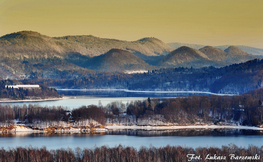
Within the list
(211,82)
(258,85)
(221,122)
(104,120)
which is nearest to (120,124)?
(104,120)

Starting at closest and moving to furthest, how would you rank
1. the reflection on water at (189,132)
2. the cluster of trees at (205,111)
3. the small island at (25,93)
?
the reflection on water at (189,132) < the cluster of trees at (205,111) < the small island at (25,93)

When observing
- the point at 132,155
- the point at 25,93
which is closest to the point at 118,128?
the point at 132,155

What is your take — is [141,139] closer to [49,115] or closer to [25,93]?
[49,115]

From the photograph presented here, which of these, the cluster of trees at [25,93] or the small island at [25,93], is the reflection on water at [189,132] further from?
the cluster of trees at [25,93]

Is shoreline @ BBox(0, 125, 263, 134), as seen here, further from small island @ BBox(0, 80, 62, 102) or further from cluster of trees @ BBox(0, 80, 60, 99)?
cluster of trees @ BBox(0, 80, 60, 99)

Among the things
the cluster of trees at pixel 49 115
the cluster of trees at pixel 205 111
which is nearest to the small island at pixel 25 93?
the cluster of trees at pixel 49 115

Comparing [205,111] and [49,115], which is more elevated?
[205,111]

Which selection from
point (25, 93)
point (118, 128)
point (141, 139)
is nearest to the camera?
point (141, 139)

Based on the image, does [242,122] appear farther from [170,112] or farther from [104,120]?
[104,120]

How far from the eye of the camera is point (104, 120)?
74500 mm

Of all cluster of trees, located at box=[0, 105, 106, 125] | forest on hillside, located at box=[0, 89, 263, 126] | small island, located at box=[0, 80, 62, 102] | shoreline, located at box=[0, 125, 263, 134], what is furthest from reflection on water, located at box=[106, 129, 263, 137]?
small island, located at box=[0, 80, 62, 102]

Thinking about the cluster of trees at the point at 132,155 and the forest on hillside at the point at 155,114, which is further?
the forest on hillside at the point at 155,114

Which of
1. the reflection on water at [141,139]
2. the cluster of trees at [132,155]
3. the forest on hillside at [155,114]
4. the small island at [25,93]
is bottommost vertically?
the cluster of trees at [132,155]

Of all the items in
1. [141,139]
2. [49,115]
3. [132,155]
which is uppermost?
[49,115]
